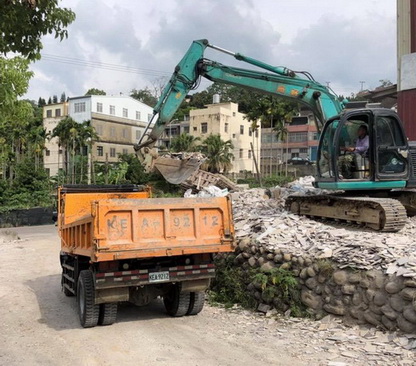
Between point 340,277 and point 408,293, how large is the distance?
112cm

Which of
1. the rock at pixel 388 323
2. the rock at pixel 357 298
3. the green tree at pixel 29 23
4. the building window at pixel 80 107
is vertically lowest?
the rock at pixel 388 323

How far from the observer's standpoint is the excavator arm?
12.0m

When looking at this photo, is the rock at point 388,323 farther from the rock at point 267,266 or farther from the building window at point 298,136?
the building window at point 298,136

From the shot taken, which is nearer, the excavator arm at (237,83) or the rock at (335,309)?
the rock at (335,309)

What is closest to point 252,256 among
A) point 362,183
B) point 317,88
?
point 362,183

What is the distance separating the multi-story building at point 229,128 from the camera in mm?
60844

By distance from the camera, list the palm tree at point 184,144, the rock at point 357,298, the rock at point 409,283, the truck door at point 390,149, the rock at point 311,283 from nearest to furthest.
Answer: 1. the rock at point 409,283
2. the rock at point 357,298
3. the rock at point 311,283
4. the truck door at point 390,149
5. the palm tree at point 184,144

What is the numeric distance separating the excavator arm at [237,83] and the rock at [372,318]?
6.18 metres

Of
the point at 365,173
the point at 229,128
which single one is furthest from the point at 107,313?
the point at 229,128

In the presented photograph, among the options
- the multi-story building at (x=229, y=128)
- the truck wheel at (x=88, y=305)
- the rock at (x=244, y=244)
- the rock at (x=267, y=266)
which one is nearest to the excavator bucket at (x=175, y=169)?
the rock at (x=244, y=244)

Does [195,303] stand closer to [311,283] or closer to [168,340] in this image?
[168,340]

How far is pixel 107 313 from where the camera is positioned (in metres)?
7.32

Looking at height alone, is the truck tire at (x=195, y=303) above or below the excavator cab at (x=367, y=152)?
below

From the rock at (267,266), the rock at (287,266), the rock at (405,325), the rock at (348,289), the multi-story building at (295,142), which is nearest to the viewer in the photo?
the rock at (405,325)
